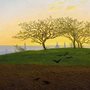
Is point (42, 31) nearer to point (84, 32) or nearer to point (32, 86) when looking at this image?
point (84, 32)

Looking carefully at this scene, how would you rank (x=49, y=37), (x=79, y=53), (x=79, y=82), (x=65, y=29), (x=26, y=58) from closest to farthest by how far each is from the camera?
(x=79, y=82), (x=26, y=58), (x=79, y=53), (x=49, y=37), (x=65, y=29)

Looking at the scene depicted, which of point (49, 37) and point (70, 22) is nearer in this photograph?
point (49, 37)

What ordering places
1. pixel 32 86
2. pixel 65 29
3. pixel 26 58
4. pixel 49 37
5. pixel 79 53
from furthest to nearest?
pixel 65 29 < pixel 49 37 < pixel 79 53 < pixel 26 58 < pixel 32 86

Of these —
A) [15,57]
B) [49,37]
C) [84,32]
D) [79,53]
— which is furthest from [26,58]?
[84,32]

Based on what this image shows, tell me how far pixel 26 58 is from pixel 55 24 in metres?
32.1

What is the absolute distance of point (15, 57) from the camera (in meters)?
63.0

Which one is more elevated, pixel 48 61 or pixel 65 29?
pixel 65 29

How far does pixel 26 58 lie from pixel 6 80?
3599 centimetres

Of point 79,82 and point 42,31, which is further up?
point 42,31

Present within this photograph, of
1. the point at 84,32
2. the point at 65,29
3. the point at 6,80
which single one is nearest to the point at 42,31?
the point at 65,29

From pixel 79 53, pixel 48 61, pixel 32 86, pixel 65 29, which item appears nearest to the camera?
pixel 32 86

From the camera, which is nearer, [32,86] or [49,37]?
[32,86]

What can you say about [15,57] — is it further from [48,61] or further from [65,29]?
[65,29]

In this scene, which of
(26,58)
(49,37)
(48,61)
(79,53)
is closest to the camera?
(48,61)
